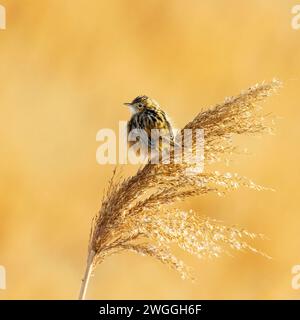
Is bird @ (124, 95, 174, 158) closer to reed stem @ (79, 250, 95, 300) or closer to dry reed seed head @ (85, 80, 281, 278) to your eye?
dry reed seed head @ (85, 80, 281, 278)

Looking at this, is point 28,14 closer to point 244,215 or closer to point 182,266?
point 244,215

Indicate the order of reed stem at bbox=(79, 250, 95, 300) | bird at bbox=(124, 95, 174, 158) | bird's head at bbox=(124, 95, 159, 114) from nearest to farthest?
reed stem at bbox=(79, 250, 95, 300) < bird at bbox=(124, 95, 174, 158) < bird's head at bbox=(124, 95, 159, 114)

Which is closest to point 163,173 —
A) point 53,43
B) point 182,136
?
point 182,136

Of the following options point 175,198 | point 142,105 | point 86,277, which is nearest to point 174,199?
point 175,198

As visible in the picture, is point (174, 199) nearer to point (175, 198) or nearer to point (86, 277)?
point (175, 198)

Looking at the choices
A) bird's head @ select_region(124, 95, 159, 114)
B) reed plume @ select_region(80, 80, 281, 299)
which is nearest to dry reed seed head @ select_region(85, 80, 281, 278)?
reed plume @ select_region(80, 80, 281, 299)

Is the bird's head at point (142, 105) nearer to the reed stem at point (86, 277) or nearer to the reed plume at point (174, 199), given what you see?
the reed plume at point (174, 199)

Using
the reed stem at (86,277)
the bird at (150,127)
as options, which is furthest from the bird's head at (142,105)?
the reed stem at (86,277)

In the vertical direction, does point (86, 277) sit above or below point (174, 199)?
below
